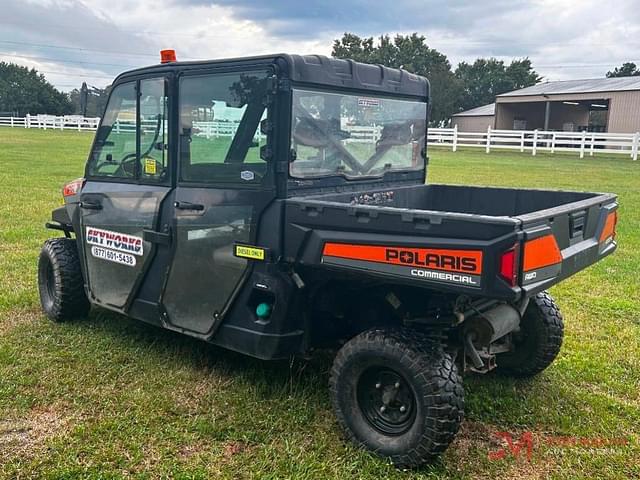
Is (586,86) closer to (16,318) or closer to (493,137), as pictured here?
(493,137)

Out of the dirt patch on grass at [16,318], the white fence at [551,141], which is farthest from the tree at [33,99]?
the dirt patch on grass at [16,318]

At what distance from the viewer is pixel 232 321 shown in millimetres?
3693

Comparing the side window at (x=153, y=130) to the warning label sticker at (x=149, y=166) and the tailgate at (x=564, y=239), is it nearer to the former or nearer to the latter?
the warning label sticker at (x=149, y=166)

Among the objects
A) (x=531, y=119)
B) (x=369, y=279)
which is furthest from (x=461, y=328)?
(x=531, y=119)

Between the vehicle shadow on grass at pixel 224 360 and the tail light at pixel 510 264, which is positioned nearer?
the tail light at pixel 510 264

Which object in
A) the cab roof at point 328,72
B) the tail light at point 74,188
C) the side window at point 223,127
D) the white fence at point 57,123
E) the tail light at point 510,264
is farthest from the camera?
the white fence at point 57,123

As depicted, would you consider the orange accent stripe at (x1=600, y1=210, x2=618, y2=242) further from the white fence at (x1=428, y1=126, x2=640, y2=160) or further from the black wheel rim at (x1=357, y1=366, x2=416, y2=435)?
the white fence at (x1=428, y1=126, x2=640, y2=160)

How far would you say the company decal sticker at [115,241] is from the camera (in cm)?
416

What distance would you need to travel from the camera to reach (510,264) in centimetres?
267

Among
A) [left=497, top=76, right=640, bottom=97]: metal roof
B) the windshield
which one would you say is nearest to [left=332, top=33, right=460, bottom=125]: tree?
[left=497, top=76, right=640, bottom=97]: metal roof

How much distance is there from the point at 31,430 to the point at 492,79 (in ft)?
242

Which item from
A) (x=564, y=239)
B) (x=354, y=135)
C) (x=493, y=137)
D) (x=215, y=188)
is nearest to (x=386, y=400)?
(x=564, y=239)

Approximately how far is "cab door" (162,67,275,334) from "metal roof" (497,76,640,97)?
34765mm

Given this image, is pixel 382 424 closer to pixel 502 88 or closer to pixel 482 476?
pixel 482 476
